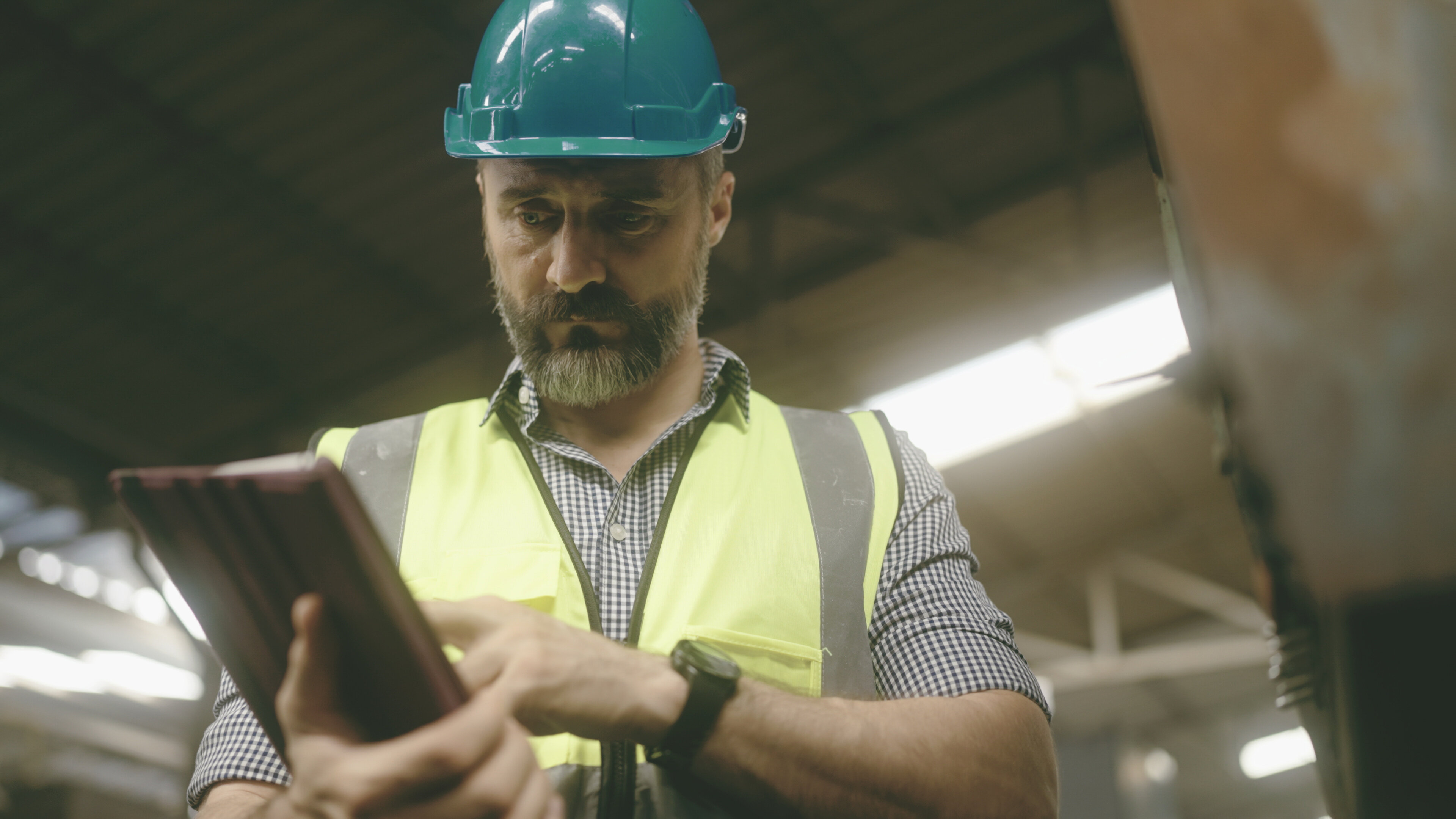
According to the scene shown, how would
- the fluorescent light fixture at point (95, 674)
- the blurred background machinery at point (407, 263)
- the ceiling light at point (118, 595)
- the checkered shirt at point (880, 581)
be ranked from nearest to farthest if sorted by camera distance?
1. the checkered shirt at point (880, 581)
2. the blurred background machinery at point (407, 263)
3. the ceiling light at point (118, 595)
4. the fluorescent light fixture at point (95, 674)

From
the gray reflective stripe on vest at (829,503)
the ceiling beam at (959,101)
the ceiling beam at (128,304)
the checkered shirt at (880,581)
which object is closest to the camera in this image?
the checkered shirt at (880,581)

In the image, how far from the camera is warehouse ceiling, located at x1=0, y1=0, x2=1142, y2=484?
4785 millimetres

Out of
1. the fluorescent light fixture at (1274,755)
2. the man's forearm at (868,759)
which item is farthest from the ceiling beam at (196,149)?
the fluorescent light fixture at (1274,755)

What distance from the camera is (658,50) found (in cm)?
173

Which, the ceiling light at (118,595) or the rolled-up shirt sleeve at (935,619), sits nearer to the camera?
the rolled-up shirt sleeve at (935,619)

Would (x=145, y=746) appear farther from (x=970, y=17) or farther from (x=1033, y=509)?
(x=970, y=17)

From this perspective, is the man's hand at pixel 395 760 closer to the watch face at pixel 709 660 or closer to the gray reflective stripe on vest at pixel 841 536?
the watch face at pixel 709 660

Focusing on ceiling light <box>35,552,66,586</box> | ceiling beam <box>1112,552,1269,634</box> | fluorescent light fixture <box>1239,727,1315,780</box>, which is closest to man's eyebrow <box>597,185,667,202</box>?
ceiling light <box>35,552,66,586</box>

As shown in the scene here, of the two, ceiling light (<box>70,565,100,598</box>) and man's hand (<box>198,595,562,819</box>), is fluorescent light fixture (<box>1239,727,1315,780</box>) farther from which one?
man's hand (<box>198,595,562,819</box>)

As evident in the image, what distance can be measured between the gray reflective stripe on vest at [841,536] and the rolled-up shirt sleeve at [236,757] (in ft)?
2.20

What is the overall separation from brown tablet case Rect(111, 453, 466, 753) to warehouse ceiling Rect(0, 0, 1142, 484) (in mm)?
4460

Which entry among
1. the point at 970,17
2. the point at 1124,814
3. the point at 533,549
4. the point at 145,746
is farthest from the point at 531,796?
the point at 1124,814

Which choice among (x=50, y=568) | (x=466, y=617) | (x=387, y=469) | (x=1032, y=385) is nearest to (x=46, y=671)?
(x=50, y=568)

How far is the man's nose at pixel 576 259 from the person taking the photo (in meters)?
1.62
